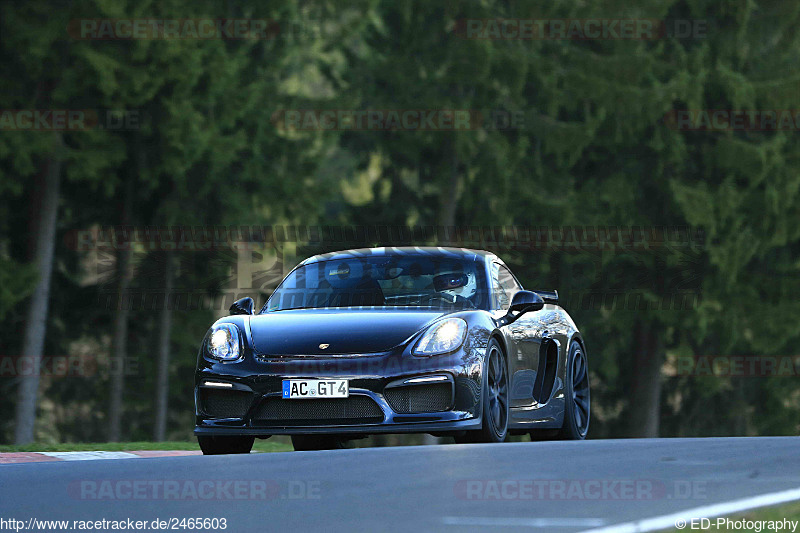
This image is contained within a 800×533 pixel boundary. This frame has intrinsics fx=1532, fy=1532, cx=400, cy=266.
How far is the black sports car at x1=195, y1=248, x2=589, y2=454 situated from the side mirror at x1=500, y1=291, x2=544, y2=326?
0.04ft

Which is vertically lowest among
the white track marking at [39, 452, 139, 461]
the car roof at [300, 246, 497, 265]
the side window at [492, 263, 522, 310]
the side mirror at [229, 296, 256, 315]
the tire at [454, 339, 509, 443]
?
the white track marking at [39, 452, 139, 461]

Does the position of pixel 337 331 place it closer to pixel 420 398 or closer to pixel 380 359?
pixel 380 359

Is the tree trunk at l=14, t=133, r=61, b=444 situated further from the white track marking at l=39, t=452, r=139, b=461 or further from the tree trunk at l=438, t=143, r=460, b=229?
the white track marking at l=39, t=452, r=139, b=461

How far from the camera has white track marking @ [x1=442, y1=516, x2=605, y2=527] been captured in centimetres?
659

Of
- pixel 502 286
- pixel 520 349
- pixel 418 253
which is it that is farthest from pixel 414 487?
pixel 502 286

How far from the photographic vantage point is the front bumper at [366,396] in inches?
416

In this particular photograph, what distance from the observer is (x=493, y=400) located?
36.8 feet

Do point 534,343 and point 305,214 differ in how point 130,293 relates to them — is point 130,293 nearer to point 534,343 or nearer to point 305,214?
point 305,214

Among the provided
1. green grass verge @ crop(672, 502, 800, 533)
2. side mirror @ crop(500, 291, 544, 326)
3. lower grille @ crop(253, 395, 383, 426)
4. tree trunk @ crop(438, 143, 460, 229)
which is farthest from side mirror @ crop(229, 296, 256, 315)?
tree trunk @ crop(438, 143, 460, 229)

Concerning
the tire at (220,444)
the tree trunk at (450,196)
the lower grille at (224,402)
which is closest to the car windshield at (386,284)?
the tire at (220,444)

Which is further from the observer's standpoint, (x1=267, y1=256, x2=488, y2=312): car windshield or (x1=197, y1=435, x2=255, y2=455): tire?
(x1=267, y1=256, x2=488, y2=312): car windshield

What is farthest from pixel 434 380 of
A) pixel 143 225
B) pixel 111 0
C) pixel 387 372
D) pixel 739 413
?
pixel 739 413

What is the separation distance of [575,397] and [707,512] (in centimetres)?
640

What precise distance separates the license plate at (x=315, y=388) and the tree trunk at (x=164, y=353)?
20156mm
